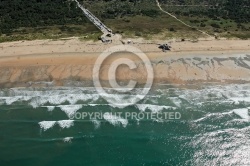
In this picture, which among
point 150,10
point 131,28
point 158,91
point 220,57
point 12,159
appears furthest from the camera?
point 150,10

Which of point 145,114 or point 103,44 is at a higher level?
point 103,44

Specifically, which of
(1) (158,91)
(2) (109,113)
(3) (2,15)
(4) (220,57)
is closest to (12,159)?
(2) (109,113)

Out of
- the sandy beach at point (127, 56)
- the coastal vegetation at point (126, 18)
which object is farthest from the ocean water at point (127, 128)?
the coastal vegetation at point (126, 18)

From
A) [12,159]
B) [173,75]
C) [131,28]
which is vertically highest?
[131,28]

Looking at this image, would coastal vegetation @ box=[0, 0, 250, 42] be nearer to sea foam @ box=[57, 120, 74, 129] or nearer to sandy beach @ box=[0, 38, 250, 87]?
sandy beach @ box=[0, 38, 250, 87]

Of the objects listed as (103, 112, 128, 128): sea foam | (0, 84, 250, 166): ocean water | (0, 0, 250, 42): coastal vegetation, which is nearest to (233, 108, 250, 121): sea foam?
(0, 84, 250, 166): ocean water

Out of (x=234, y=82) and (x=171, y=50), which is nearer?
(x=234, y=82)

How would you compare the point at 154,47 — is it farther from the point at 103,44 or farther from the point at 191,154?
the point at 191,154
